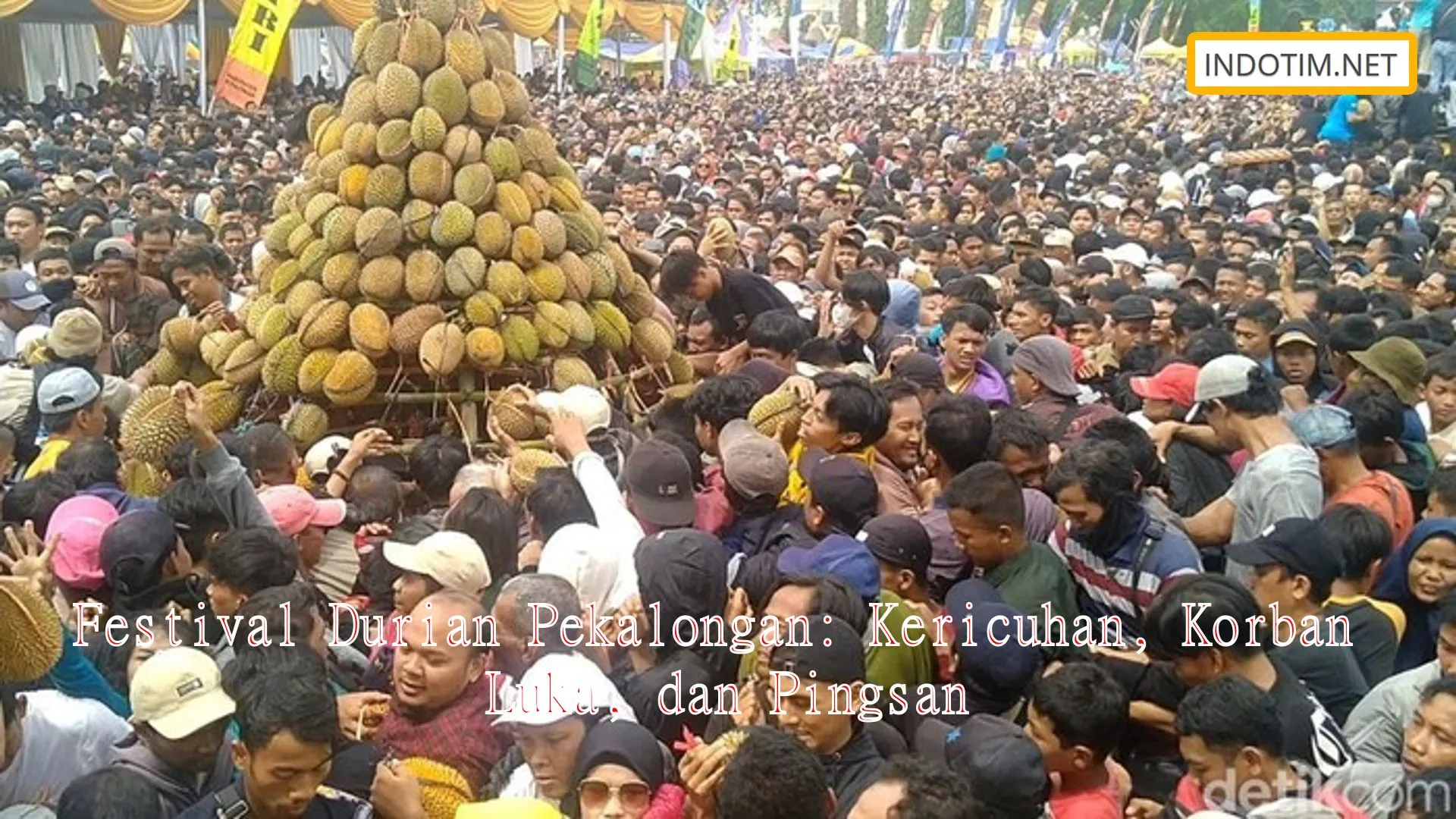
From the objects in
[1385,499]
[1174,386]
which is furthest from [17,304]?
[1385,499]

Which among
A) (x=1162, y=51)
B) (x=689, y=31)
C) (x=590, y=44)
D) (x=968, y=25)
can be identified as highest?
(x=689, y=31)

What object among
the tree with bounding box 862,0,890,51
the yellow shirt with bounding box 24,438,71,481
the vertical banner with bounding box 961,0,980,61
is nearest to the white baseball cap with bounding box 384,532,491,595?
the yellow shirt with bounding box 24,438,71,481

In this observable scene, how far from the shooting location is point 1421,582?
420 centimetres

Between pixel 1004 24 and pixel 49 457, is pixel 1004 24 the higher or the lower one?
the higher one

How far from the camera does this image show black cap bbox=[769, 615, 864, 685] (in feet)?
10.4

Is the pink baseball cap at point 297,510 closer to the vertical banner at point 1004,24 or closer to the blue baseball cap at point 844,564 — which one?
the blue baseball cap at point 844,564

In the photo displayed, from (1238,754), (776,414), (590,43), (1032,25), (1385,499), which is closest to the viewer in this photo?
(1238,754)

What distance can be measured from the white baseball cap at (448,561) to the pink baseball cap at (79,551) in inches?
38.6

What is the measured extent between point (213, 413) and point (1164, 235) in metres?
8.72

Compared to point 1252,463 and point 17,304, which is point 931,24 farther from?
point 1252,463

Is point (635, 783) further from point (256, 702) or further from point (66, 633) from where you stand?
point (66, 633)

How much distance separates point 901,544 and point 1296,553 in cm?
113

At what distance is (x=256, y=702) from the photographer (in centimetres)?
288

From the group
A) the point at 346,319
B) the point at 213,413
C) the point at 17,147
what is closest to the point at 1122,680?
the point at 346,319
